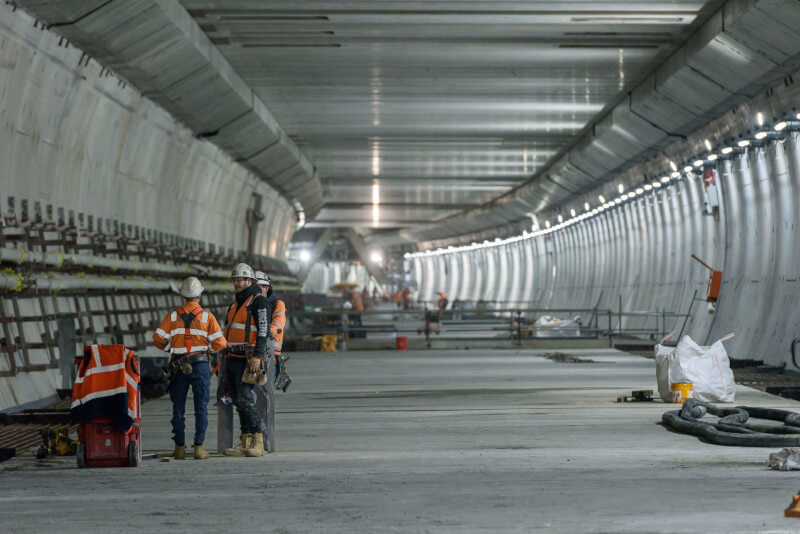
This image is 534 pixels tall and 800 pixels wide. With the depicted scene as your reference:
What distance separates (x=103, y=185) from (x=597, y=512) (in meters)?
15.6

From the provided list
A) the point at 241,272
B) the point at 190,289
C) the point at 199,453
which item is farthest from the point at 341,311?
the point at 199,453

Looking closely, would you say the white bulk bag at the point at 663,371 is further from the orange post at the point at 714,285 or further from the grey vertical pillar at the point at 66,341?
the orange post at the point at 714,285

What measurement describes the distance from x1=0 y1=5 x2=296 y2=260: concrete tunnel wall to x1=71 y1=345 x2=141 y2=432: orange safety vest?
6.36 meters

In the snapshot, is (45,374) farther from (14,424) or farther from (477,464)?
(477,464)

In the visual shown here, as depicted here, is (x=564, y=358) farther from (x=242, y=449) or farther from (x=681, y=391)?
(x=242, y=449)

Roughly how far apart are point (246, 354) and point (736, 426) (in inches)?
185

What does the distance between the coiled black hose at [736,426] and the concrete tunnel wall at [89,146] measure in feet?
30.0

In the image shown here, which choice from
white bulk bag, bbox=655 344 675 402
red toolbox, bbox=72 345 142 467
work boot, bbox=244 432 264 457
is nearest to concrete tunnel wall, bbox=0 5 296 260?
red toolbox, bbox=72 345 142 467

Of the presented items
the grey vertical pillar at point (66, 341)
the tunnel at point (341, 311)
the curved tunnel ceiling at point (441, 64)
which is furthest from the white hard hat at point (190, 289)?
the curved tunnel ceiling at point (441, 64)

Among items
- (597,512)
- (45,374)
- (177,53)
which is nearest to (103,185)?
(177,53)

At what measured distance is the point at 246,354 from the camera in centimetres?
1127

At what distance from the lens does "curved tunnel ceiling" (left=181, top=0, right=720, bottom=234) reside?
19.2 m

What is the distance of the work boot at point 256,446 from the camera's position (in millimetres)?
11234

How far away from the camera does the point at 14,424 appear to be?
559 inches
